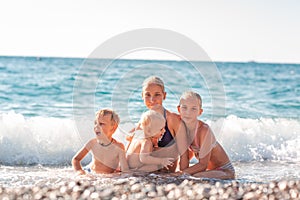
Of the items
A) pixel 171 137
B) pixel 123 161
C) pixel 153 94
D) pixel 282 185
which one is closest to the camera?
pixel 282 185

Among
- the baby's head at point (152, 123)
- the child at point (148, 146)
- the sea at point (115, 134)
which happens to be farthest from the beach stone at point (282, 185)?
the baby's head at point (152, 123)

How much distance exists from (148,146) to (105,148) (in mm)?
512

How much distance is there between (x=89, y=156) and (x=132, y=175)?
2436mm

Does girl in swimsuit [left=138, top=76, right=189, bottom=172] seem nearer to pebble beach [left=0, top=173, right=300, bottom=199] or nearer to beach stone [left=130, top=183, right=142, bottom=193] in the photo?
pebble beach [left=0, top=173, right=300, bottom=199]

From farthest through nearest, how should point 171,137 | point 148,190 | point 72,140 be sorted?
point 72,140, point 171,137, point 148,190

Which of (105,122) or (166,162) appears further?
(105,122)

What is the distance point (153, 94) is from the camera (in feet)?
16.2

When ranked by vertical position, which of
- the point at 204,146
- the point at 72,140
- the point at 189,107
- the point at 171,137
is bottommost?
the point at 72,140

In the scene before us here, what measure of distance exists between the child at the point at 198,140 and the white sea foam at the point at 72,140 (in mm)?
2200

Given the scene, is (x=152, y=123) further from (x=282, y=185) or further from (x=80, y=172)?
(x=282, y=185)

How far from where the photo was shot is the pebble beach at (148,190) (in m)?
3.87

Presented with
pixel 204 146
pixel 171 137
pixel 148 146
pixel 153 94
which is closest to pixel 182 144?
pixel 171 137

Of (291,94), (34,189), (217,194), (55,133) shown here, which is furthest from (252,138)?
(291,94)

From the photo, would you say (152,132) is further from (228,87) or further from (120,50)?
(228,87)
